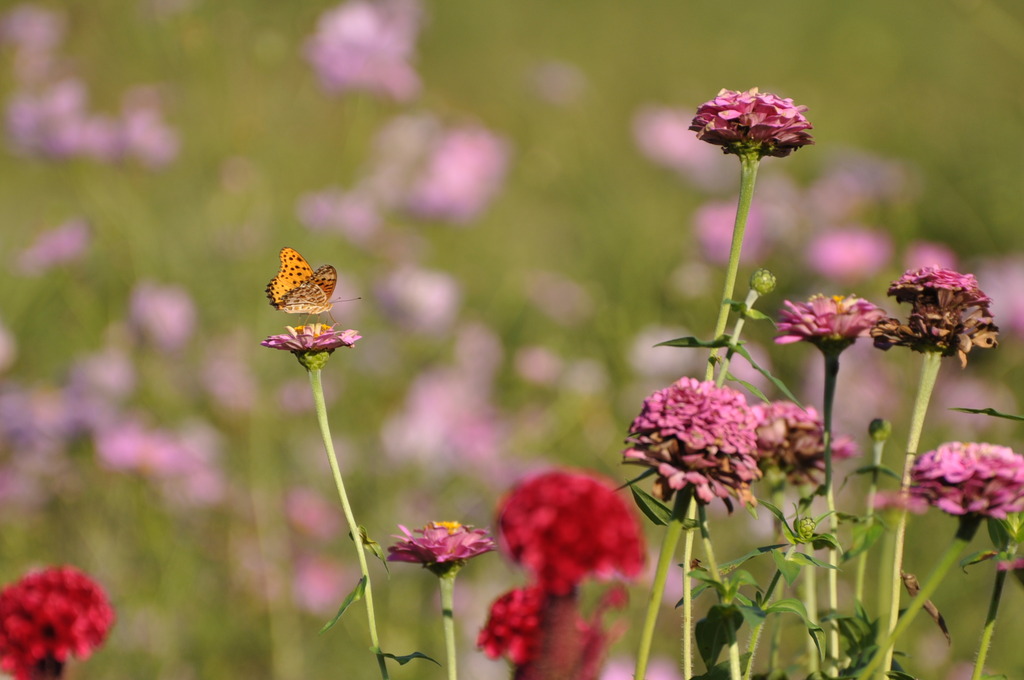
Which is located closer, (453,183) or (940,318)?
(940,318)

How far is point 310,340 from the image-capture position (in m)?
0.58

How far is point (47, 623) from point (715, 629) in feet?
1.48

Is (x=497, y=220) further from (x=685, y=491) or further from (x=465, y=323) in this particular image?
(x=685, y=491)

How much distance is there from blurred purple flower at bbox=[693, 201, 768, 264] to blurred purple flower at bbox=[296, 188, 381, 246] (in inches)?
23.8

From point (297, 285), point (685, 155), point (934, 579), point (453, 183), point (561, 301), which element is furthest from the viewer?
point (685, 155)

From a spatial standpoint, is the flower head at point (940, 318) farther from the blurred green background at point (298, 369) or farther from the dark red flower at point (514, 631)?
the blurred green background at point (298, 369)

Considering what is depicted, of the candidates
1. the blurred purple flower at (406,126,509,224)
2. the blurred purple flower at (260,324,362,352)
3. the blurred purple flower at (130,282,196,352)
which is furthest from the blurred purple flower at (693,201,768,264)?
the blurred purple flower at (260,324,362,352)

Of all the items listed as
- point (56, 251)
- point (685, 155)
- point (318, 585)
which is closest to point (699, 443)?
point (318, 585)

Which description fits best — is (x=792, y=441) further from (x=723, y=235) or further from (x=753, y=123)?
(x=723, y=235)

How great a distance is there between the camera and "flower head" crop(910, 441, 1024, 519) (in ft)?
1.62

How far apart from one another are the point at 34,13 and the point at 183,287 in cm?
64

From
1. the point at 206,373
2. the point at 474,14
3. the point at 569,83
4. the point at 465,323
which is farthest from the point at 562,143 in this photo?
the point at 474,14

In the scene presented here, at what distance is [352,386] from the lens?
6.76 feet

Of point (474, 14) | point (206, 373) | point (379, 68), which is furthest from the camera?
point (474, 14)
